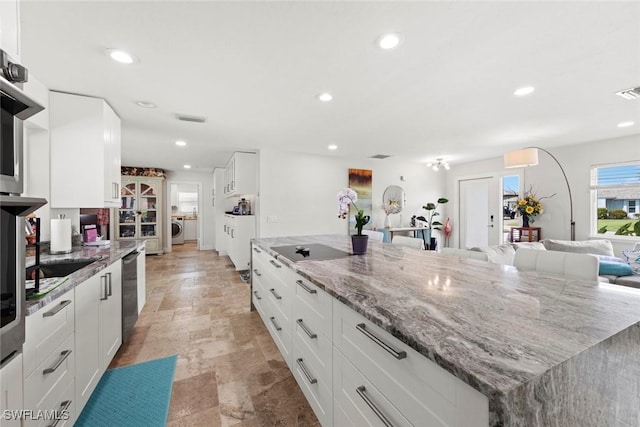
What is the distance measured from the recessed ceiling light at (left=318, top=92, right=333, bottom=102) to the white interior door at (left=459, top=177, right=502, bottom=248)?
4970mm

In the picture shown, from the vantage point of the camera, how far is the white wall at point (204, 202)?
298 inches

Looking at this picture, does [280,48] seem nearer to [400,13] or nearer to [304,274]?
[400,13]

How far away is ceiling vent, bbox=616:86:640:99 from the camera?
240cm

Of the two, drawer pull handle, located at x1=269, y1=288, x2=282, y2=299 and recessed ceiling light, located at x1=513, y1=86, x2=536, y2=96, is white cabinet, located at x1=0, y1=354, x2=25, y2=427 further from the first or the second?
recessed ceiling light, located at x1=513, y1=86, x2=536, y2=96

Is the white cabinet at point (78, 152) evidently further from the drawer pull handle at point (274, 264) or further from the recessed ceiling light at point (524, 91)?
the recessed ceiling light at point (524, 91)

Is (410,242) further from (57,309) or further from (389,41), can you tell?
(57,309)

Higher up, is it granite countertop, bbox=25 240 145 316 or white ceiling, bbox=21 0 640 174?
white ceiling, bbox=21 0 640 174

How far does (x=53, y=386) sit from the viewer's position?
122 cm

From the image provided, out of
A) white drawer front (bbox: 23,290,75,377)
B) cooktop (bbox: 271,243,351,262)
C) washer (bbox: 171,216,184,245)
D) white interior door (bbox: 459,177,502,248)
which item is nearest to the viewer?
white drawer front (bbox: 23,290,75,377)

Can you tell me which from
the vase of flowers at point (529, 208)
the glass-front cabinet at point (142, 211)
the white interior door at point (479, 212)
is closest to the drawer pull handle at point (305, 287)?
the vase of flowers at point (529, 208)

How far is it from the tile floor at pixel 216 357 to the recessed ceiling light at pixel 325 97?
2497mm

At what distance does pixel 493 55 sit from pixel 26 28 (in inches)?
122

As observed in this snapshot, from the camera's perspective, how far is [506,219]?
221 inches

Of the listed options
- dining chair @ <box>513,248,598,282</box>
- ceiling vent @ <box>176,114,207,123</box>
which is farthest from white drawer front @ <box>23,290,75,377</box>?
dining chair @ <box>513,248,598,282</box>
